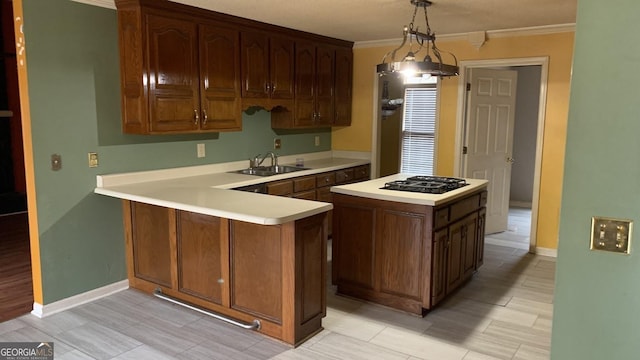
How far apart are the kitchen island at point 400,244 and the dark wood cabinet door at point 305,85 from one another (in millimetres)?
1706

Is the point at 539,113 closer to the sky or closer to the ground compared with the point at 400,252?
closer to the sky

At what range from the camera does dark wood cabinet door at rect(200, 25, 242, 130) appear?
159 inches

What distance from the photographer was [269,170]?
502cm

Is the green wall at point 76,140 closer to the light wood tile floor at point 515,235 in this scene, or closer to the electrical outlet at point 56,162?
the electrical outlet at point 56,162

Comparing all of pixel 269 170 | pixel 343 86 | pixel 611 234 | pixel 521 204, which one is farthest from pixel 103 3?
pixel 521 204

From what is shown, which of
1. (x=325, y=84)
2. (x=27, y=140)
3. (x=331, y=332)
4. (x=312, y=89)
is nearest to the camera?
(x=331, y=332)

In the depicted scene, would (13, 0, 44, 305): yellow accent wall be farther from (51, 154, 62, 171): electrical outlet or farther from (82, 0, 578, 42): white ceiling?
(82, 0, 578, 42): white ceiling

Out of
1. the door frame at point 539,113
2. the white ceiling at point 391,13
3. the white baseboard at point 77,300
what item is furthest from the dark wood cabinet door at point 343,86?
the white baseboard at point 77,300

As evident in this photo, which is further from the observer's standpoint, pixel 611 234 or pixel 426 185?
pixel 426 185

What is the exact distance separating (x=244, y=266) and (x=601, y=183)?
2187 millimetres

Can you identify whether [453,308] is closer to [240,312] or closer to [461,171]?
[240,312]

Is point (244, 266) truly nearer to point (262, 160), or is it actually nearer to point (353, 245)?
point (353, 245)

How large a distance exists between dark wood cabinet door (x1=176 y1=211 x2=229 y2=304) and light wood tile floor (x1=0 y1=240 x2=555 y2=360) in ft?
0.65

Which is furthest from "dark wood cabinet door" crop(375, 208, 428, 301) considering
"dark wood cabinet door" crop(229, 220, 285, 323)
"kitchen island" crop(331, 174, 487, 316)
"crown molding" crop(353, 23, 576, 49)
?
"crown molding" crop(353, 23, 576, 49)
